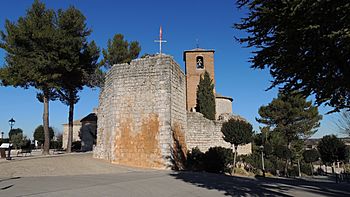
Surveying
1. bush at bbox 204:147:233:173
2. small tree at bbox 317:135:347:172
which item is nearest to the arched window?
small tree at bbox 317:135:347:172

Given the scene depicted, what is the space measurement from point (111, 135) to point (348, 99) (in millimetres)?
10702

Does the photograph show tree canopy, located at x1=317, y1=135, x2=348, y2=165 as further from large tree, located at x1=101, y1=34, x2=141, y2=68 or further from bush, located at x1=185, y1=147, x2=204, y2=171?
large tree, located at x1=101, y1=34, x2=141, y2=68

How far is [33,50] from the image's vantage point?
2025 centimetres

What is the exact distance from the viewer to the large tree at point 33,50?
64.4 ft

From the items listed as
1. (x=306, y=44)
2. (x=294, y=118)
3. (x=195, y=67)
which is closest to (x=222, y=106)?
(x=195, y=67)

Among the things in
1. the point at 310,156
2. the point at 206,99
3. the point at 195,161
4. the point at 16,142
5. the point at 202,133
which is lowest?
the point at 310,156

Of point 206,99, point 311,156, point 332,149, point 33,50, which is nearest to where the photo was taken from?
point 33,50

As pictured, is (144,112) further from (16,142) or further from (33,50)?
(16,142)

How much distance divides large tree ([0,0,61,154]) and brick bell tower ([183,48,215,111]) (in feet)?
56.8

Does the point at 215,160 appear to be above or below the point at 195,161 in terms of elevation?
above

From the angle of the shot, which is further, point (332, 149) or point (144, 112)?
point (332, 149)

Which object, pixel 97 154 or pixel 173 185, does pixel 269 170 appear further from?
pixel 173 185

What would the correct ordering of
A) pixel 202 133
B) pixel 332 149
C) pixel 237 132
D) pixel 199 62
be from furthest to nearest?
pixel 199 62
pixel 332 149
pixel 202 133
pixel 237 132

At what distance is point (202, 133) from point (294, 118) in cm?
1955
